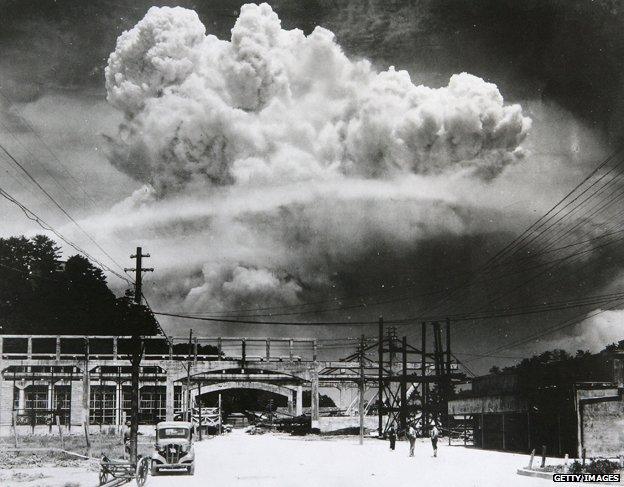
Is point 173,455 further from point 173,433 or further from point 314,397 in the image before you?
point 314,397

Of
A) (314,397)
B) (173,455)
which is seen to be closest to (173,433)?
(173,455)

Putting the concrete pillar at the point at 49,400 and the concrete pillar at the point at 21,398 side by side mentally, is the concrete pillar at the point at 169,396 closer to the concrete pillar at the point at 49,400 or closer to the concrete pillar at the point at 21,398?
the concrete pillar at the point at 49,400

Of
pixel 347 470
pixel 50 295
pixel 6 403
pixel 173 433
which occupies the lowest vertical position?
pixel 347 470

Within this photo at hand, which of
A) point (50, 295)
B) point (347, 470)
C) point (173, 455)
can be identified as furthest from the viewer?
point (50, 295)

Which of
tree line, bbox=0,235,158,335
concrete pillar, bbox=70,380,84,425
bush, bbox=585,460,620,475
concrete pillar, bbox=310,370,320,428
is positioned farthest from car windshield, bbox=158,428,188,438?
tree line, bbox=0,235,158,335

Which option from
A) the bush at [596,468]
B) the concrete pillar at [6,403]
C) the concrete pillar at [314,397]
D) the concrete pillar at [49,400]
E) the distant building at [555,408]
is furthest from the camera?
the concrete pillar at [314,397]

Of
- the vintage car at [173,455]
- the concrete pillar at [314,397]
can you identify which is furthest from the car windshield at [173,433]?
the concrete pillar at [314,397]

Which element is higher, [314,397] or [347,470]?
[314,397]
